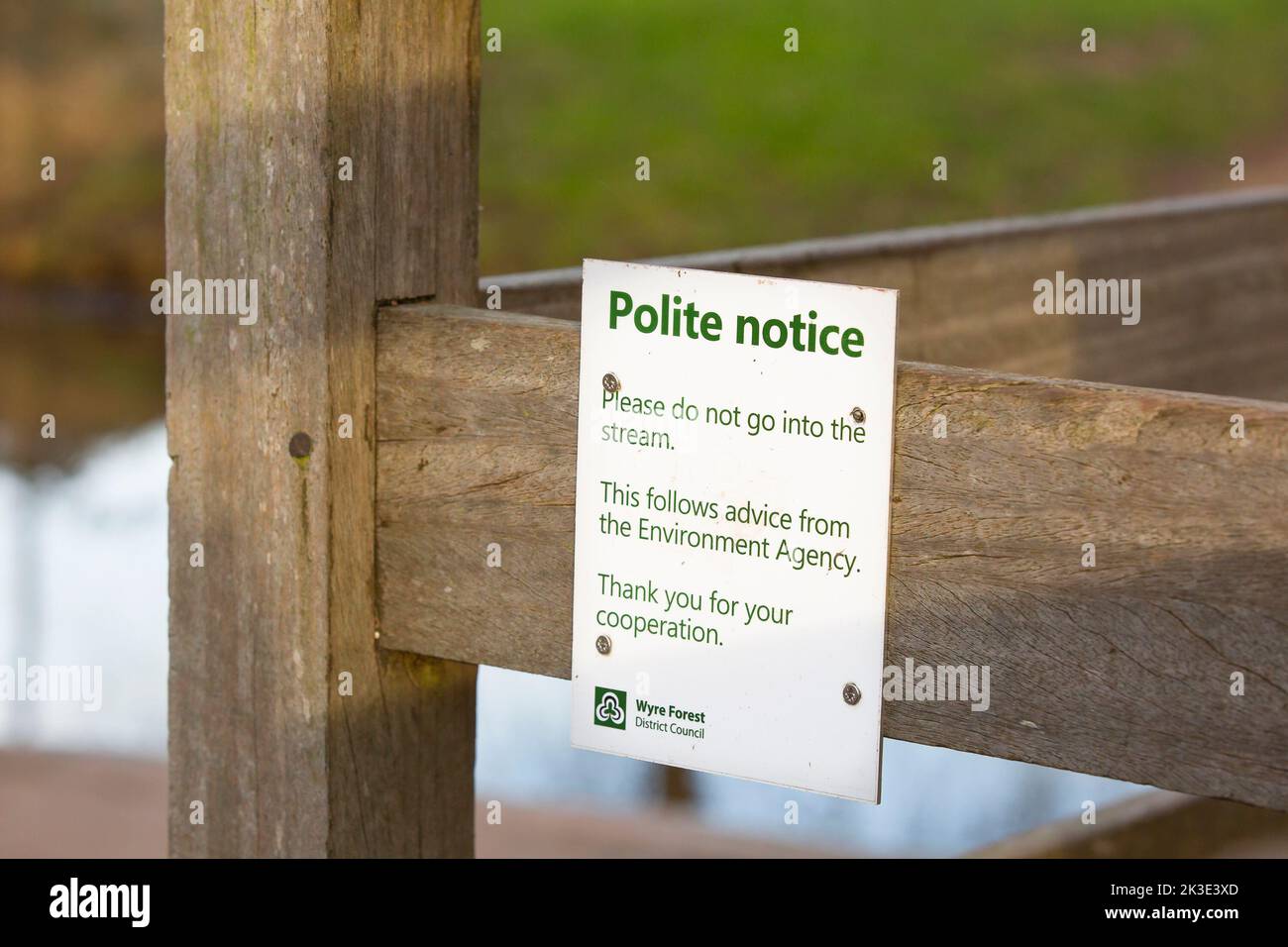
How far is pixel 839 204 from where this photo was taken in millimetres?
18453

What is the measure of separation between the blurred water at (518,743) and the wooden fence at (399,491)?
11.8 ft

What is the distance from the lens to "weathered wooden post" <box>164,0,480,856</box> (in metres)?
2.04

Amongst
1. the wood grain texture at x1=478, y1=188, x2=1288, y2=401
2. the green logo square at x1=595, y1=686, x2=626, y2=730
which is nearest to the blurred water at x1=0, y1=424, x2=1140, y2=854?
the wood grain texture at x1=478, y1=188, x2=1288, y2=401

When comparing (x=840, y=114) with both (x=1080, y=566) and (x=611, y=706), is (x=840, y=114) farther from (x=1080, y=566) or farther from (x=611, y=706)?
(x=1080, y=566)

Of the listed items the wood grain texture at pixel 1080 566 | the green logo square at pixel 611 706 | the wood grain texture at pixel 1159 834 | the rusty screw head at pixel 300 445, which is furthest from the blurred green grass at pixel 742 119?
the wood grain texture at pixel 1080 566

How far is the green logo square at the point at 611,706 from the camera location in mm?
1970

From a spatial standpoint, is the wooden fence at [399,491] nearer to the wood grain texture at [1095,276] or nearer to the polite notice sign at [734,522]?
the polite notice sign at [734,522]

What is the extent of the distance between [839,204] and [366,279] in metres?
16.7

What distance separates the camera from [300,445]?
2068 millimetres

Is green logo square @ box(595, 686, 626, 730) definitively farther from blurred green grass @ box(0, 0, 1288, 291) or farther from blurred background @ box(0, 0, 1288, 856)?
blurred green grass @ box(0, 0, 1288, 291)

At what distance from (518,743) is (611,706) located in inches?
196
